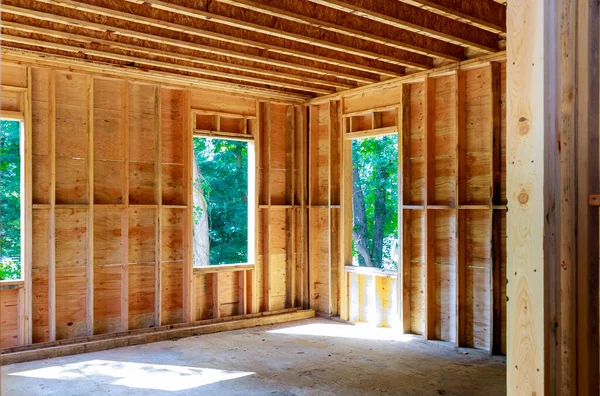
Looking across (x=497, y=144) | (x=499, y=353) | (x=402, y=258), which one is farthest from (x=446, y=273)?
(x=497, y=144)

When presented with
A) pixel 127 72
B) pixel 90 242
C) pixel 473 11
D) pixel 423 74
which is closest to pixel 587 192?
pixel 473 11

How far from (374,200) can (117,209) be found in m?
9.64

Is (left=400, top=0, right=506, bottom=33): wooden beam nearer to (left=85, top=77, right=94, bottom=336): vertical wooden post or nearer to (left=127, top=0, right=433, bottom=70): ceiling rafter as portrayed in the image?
(left=127, top=0, right=433, bottom=70): ceiling rafter

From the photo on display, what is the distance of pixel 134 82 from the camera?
6352mm

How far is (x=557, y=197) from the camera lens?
1912 mm

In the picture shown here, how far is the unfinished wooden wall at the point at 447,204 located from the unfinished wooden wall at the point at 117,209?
1.81 meters

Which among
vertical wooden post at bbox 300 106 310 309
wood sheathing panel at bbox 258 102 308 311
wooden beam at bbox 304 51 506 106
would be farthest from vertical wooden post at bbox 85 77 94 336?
wooden beam at bbox 304 51 506 106

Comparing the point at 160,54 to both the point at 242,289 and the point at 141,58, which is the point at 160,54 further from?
the point at 242,289

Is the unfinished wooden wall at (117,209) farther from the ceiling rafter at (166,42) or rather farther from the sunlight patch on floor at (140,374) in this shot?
the ceiling rafter at (166,42)

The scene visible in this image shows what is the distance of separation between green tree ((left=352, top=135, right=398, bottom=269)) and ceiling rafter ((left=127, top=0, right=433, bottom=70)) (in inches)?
321

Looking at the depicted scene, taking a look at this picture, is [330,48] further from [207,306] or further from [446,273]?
[207,306]

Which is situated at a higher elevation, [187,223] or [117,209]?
[117,209]

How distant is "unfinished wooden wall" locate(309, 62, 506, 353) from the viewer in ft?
18.2

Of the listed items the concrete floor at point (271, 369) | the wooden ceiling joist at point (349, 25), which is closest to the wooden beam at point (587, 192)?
the concrete floor at point (271, 369)
